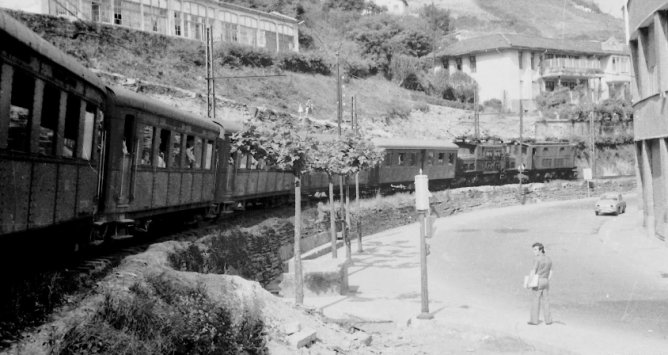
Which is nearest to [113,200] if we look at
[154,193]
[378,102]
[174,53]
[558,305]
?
[154,193]

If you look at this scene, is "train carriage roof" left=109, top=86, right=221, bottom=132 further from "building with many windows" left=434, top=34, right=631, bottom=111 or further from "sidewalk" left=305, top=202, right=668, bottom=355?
"building with many windows" left=434, top=34, right=631, bottom=111

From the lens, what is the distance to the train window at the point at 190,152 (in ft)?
54.7

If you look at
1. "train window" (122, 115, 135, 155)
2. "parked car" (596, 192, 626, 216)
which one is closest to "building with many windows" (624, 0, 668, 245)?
"parked car" (596, 192, 626, 216)

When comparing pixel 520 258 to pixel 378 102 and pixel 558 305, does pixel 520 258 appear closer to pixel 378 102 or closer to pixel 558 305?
pixel 558 305

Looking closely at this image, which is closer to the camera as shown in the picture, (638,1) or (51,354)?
(51,354)

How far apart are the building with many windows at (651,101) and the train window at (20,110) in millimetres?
19428

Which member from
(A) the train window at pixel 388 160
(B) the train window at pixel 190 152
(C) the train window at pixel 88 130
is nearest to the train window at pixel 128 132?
(C) the train window at pixel 88 130

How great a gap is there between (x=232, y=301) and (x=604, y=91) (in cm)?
8060

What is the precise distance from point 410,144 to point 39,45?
33836 millimetres

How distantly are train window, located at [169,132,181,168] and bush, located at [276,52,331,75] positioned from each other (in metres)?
43.9

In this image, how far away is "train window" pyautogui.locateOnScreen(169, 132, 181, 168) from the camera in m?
15.4

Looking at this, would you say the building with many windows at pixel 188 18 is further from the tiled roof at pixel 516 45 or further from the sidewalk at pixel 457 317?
the sidewalk at pixel 457 317

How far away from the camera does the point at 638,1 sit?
1003 inches

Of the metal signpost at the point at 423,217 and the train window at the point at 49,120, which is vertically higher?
the train window at the point at 49,120
